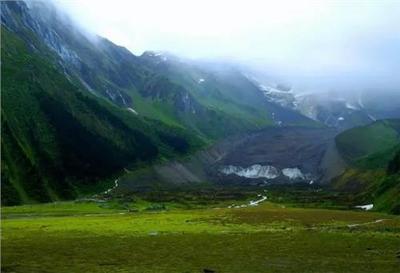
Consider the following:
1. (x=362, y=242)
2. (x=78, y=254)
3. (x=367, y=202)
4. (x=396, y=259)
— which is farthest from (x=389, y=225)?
(x=367, y=202)

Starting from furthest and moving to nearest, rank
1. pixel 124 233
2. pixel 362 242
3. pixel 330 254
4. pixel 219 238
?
pixel 124 233
pixel 219 238
pixel 362 242
pixel 330 254

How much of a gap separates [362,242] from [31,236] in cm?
4856

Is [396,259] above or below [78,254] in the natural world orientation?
below

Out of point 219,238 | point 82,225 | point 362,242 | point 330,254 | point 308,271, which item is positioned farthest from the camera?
point 82,225

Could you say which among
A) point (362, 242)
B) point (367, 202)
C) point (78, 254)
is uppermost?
point (78, 254)

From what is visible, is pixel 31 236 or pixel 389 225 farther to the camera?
pixel 389 225

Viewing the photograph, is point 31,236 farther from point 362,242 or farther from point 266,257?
point 362,242

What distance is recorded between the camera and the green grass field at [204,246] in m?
62.6

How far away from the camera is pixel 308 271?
59219 millimetres

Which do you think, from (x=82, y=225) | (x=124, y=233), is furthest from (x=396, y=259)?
(x=82, y=225)

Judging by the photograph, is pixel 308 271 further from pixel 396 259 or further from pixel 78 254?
pixel 78 254

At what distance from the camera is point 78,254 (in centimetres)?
7194

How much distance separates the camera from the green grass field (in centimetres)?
6262

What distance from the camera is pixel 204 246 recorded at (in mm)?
78938
